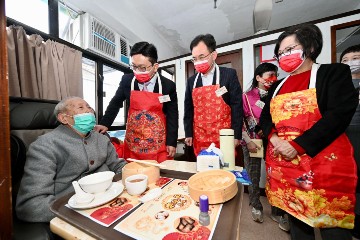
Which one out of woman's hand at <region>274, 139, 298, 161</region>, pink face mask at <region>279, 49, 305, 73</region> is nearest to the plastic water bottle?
Result: woman's hand at <region>274, 139, 298, 161</region>

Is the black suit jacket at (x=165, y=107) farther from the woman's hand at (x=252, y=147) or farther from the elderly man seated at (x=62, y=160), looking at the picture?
the woman's hand at (x=252, y=147)

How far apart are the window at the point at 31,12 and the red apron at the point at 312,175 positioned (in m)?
2.76

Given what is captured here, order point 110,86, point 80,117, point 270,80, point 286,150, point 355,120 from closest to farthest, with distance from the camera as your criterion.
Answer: point 286,150 < point 80,117 < point 355,120 < point 270,80 < point 110,86

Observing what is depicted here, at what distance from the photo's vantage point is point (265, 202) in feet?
8.11

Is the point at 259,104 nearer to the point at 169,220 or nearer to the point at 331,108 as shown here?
the point at 331,108

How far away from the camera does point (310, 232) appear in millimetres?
1029

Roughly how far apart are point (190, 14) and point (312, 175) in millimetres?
3318

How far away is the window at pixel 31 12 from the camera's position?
188 cm

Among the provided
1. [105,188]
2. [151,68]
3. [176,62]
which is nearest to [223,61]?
[176,62]

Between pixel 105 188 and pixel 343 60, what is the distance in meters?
2.32

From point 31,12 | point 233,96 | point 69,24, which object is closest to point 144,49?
point 233,96

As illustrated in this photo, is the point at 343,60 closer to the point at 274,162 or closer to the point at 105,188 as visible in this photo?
the point at 274,162

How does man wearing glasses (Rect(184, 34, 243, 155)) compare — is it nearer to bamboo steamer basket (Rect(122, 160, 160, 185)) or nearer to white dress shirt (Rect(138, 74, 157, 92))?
white dress shirt (Rect(138, 74, 157, 92))

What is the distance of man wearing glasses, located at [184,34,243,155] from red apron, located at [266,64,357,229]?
532 mm
